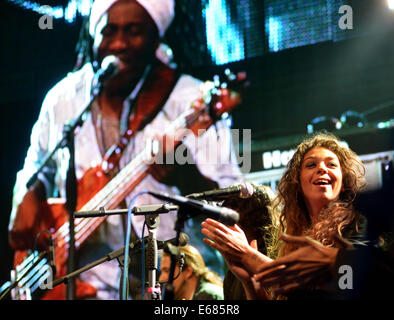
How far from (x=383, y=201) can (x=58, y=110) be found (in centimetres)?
380

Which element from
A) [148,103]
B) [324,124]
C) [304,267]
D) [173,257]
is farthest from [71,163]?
[304,267]

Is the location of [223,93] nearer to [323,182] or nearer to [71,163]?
[71,163]

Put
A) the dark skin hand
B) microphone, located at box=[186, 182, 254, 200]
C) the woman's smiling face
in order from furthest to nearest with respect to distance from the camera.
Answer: the woman's smiling face
microphone, located at box=[186, 182, 254, 200]
the dark skin hand

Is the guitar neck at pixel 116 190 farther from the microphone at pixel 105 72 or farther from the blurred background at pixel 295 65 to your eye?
the microphone at pixel 105 72

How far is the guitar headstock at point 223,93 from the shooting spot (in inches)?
165

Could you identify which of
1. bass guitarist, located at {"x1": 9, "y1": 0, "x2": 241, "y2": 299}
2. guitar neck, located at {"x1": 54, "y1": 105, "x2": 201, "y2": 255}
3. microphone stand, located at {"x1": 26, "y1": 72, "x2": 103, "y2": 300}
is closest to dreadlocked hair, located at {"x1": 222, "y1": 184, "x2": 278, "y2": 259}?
bass guitarist, located at {"x1": 9, "y1": 0, "x2": 241, "y2": 299}

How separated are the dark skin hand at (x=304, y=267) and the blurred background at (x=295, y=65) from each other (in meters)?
2.16

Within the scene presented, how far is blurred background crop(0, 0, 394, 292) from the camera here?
384cm

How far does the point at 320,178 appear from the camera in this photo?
7.72ft

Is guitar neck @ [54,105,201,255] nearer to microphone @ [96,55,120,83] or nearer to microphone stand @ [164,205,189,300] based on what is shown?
microphone @ [96,55,120,83]

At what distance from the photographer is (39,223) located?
15.3 ft

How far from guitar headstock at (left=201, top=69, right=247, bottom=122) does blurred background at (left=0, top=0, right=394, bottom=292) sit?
72 millimetres

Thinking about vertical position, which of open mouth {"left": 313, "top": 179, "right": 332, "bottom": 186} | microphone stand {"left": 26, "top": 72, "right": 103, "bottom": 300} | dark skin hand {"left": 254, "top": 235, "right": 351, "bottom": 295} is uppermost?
microphone stand {"left": 26, "top": 72, "right": 103, "bottom": 300}

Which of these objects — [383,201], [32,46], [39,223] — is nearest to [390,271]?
[383,201]
